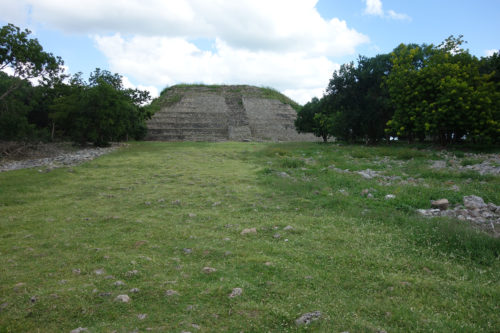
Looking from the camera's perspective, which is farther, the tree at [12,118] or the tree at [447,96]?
the tree at [12,118]

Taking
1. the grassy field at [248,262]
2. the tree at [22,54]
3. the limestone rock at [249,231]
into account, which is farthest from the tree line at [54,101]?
the limestone rock at [249,231]

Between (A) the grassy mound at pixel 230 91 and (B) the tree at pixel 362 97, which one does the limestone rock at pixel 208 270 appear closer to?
(B) the tree at pixel 362 97

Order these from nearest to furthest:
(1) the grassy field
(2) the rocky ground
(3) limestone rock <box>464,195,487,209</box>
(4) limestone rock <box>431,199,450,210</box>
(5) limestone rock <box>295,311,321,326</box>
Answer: (5) limestone rock <box>295,311,321,326</box>, (1) the grassy field, (3) limestone rock <box>464,195,487,209</box>, (4) limestone rock <box>431,199,450,210</box>, (2) the rocky ground

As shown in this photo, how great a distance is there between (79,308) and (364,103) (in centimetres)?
2961

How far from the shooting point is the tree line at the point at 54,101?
21.3 metres

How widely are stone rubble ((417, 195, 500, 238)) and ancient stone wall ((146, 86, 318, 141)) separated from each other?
3615 cm

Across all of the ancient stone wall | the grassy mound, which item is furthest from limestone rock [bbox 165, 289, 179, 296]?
the grassy mound

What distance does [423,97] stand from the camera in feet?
76.2

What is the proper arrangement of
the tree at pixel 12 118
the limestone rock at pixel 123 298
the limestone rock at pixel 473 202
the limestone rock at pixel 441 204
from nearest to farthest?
the limestone rock at pixel 123 298
the limestone rock at pixel 473 202
the limestone rock at pixel 441 204
the tree at pixel 12 118

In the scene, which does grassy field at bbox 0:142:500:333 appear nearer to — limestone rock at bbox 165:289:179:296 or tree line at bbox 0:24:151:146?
limestone rock at bbox 165:289:179:296

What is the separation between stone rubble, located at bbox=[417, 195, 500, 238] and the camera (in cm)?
631

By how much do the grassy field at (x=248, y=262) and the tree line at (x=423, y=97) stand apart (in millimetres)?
12695

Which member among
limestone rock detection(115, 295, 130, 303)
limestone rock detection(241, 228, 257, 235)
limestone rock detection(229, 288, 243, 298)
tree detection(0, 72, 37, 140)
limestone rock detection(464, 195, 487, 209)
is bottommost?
limestone rock detection(115, 295, 130, 303)

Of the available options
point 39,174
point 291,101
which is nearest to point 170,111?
point 291,101
